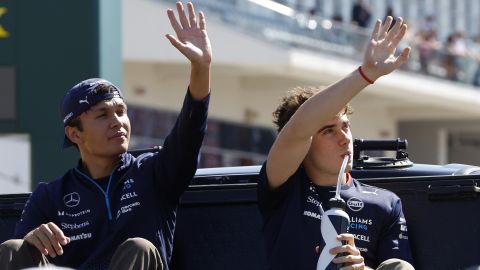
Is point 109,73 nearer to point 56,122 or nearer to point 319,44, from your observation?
point 56,122

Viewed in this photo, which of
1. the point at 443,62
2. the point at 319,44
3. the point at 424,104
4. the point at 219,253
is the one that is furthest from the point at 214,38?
the point at 219,253

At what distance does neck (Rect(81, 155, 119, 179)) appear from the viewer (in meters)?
5.93

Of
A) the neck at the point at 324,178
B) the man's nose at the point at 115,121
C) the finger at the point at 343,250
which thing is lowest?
the finger at the point at 343,250

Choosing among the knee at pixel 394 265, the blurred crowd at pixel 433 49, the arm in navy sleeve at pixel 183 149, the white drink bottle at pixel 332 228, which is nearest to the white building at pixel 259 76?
the blurred crowd at pixel 433 49

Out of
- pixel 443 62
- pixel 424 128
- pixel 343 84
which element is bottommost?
pixel 424 128

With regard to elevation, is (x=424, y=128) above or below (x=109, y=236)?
below

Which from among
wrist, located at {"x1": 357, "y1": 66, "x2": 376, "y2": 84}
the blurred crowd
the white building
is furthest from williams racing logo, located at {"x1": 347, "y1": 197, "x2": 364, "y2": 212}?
the blurred crowd

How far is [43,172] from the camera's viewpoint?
8773 mm

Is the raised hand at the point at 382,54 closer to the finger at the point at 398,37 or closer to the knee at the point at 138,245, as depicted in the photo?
the finger at the point at 398,37

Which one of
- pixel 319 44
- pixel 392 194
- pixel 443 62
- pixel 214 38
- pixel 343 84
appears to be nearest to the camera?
pixel 343 84

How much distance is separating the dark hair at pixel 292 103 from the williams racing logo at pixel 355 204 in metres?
0.37

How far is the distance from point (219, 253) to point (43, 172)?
3.21m

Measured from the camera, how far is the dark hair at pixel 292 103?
17.7 feet

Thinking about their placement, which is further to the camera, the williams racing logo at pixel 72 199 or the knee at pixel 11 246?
the williams racing logo at pixel 72 199
